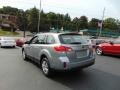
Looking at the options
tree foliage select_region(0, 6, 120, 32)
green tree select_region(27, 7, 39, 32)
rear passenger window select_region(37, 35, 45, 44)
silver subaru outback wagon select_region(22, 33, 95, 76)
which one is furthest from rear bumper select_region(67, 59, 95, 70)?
green tree select_region(27, 7, 39, 32)

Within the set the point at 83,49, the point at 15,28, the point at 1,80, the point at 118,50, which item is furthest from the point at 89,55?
the point at 15,28

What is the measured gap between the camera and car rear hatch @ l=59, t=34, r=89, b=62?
6344mm

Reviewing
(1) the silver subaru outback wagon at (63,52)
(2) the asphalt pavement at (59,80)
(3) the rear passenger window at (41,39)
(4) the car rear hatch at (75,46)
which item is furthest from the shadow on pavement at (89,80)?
(3) the rear passenger window at (41,39)

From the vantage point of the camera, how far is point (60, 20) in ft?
330

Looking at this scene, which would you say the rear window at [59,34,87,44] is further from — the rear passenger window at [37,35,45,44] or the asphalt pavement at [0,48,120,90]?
the asphalt pavement at [0,48,120,90]

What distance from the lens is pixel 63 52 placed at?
Result: 627 centimetres

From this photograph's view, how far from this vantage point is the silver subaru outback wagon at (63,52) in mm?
6273

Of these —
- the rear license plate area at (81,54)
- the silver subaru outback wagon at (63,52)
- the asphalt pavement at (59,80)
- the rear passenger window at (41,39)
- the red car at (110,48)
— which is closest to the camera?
the asphalt pavement at (59,80)

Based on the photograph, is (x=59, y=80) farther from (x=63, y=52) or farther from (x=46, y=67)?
(x=63, y=52)

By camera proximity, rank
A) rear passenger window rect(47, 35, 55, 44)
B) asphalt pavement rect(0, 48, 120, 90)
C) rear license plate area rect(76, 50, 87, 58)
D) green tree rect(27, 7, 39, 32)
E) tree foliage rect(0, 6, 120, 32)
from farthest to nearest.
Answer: tree foliage rect(0, 6, 120, 32)
green tree rect(27, 7, 39, 32)
rear passenger window rect(47, 35, 55, 44)
rear license plate area rect(76, 50, 87, 58)
asphalt pavement rect(0, 48, 120, 90)

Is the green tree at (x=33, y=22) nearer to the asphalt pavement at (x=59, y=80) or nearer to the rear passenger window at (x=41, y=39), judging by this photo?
the rear passenger window at (x=41, y=39)

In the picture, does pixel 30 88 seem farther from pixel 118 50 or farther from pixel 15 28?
pixel 15 28

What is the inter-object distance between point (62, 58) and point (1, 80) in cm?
218

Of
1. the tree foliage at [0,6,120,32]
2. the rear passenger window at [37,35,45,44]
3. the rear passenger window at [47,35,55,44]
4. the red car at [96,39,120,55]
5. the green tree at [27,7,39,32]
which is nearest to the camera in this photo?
the rear passenger window at [47,35,55,44]
